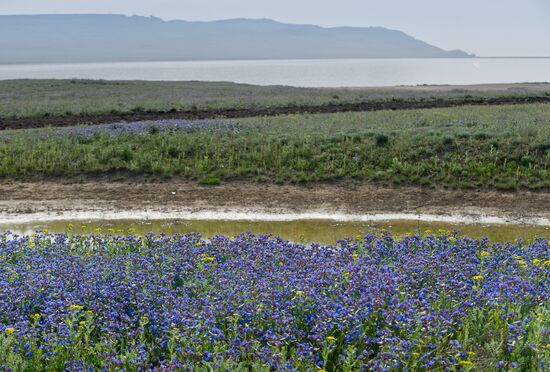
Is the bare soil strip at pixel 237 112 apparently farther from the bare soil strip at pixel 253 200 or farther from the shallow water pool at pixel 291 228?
the shallow water pool at pixel 291 228

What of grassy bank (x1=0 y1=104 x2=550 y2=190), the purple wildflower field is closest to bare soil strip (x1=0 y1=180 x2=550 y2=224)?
grassy bank (x1=0 y1=104 x2=550 y2=190)

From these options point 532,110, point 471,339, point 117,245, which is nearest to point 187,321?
point 471,339

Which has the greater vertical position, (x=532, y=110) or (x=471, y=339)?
(x=532, y=110)

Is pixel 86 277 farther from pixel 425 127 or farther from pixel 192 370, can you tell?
pixel 425 127

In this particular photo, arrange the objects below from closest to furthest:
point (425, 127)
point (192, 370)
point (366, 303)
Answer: point (192, 370), point (366, 303), point (425, 127)

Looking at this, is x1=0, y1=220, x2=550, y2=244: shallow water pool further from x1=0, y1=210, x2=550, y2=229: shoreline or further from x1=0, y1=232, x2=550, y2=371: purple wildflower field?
x1=0, y1=232, x2=550, y2=371: purple wildflower field

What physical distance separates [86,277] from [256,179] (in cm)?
1240

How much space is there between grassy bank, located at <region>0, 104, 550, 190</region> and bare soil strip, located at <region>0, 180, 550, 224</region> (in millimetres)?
706

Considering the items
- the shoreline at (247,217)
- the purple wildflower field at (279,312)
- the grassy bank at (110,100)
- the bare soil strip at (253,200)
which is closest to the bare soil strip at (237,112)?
the grassy bank at (110,100)

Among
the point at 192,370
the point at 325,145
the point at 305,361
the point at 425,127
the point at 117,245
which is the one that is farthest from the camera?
the point at 425,127

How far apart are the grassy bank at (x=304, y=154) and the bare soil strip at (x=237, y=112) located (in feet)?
24.5

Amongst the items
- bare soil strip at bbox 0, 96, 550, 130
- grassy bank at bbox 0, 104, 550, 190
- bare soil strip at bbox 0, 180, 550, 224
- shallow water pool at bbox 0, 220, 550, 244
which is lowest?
shallow water pool at bbox 0, 220, 550, 244

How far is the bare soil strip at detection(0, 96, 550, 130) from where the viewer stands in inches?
1399

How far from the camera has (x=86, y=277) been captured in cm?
970
